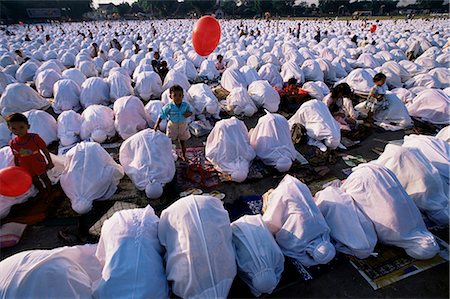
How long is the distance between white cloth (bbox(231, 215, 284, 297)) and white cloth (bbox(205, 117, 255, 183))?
1.76 m

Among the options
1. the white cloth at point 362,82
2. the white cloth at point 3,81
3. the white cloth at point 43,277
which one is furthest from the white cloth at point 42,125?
the white cloth at point 362,82

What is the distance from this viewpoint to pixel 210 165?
4770 millimetres

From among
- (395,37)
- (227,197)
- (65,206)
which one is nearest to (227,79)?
(227,197)

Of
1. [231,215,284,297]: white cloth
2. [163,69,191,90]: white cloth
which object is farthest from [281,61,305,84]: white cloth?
[231,215,284,297]: white cloth

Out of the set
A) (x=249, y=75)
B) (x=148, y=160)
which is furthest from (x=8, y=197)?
(x=249, y=75)

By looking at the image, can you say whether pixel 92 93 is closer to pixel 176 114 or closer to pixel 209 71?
pixel 176 114

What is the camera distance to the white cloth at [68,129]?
525cm

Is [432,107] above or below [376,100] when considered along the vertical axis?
below

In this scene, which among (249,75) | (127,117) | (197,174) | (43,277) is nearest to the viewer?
(43,277)

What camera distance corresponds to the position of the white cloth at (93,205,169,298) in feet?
7.04

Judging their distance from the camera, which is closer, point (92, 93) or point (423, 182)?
point (423, 182)

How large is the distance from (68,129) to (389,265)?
605cm

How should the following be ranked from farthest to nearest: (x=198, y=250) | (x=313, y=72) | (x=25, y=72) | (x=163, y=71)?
(x=25, y=72) → (x=313, y=72) → (x=163, y=71) → (x=198, y=250)

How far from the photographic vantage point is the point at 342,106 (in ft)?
19.1
